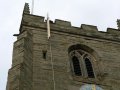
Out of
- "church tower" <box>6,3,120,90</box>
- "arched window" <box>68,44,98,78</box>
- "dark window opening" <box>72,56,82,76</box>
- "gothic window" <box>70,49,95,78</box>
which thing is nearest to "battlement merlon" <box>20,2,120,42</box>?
"church tower" <box>6,3,120,90</box>

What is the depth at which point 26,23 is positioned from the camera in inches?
819

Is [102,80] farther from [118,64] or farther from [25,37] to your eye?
[25,37]

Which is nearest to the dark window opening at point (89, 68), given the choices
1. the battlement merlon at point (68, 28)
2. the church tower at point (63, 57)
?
the church tower at point (63, 57)

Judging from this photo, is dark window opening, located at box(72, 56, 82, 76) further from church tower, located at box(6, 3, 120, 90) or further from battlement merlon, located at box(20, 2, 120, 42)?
battlement merlon, located at box(20, 2, 120, 42)

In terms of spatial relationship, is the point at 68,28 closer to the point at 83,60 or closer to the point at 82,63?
the point at 83,60

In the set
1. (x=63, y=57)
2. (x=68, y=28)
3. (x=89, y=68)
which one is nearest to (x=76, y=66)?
(x=89, y=68)

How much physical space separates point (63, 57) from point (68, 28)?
3.24m

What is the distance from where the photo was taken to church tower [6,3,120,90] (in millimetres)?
16609

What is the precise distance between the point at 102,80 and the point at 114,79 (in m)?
0.64

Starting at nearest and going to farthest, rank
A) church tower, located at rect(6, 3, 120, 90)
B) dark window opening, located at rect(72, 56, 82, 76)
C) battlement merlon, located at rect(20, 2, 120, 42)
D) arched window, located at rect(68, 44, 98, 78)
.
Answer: church tower, located at rect(6, 3, 120, 90), dark window opening, located at rect(72, 56, 82, 76), arched window, located at rect(68, 44, 98, 78), battlement merlon, located at rect(20, 2, 120, 42)

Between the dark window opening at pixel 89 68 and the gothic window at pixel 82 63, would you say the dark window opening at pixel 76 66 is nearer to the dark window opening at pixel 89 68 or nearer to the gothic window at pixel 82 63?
the gothic window at pixel 82 63

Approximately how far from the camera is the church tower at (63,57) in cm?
1661

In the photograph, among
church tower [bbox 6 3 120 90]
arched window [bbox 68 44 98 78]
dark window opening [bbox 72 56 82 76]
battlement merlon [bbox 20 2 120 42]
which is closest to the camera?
church tower [bbox 6 3 120 90]

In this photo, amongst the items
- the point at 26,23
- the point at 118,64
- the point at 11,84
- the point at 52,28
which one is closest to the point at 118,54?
the point at 118,64
